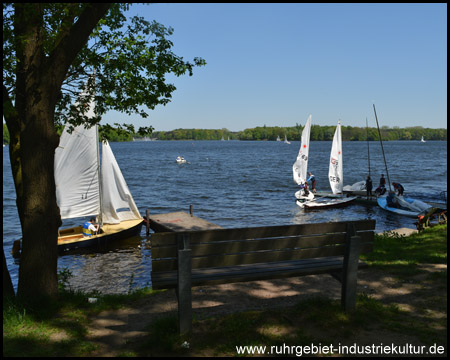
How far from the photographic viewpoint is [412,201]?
30.7 m

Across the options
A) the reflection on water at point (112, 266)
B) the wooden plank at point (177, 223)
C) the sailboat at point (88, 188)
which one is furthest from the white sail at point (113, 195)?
the reflection on water at point (112, 266)

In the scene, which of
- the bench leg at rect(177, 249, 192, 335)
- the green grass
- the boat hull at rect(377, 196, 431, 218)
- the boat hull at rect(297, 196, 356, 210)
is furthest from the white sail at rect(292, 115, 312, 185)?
the bench leg at rect(177, 249, 192, 335)

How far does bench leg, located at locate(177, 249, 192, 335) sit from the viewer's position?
5.17 m

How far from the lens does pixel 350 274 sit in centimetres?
587

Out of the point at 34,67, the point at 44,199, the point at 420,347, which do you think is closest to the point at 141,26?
the point at 34,67

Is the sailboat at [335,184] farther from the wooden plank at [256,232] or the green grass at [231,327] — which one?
the wooden plank at [256,232]

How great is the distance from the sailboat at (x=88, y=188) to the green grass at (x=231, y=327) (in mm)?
15707

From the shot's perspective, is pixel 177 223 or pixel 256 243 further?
pixel 177 223

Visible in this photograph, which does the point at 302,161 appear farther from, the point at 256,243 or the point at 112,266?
the point at 256,243

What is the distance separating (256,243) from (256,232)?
15cm

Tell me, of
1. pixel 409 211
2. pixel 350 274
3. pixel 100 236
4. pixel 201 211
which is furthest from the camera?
pixel 201 211

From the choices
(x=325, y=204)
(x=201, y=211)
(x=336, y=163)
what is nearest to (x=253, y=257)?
(x=325, y=204)

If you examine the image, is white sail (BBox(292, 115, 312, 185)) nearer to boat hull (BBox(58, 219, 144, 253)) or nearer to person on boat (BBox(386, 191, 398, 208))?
person on boat (BBox(386, 191, 398, 208))

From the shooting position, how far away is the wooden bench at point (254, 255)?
5211 mm
